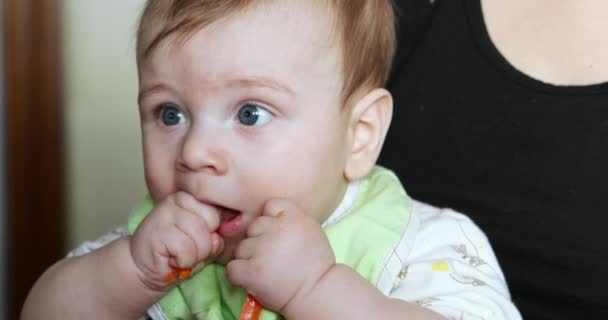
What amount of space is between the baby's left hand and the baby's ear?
0.55ft

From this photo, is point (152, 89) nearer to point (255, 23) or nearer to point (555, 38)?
point (255, 23)

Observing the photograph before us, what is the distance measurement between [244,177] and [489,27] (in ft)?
1.72

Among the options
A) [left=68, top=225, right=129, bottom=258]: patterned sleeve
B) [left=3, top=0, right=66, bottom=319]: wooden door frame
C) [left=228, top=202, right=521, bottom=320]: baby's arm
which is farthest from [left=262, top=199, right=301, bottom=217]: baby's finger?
[left=3, top=0, right=66, bottom=319]: wooden door frame

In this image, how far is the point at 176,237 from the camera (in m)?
0.81

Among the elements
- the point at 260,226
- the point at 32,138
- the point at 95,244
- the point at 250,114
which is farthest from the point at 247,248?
the point at 32,138

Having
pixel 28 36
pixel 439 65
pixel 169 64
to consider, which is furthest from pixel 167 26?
pixel 28 36

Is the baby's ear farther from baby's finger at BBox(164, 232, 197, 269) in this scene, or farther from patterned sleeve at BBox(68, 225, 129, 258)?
patterned sleeve at BBox(68, 225, 129, 258)

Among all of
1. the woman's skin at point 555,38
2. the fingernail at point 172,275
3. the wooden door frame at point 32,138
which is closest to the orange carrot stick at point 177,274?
the fingernail at point 172,275

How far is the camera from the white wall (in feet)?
6.81

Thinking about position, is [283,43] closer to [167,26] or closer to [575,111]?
[167,26]

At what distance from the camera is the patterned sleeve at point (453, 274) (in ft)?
2.81

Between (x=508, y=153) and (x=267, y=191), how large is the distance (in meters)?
0.41

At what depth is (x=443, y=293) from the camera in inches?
34.3

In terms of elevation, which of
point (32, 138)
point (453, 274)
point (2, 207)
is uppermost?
point (453, 274)
